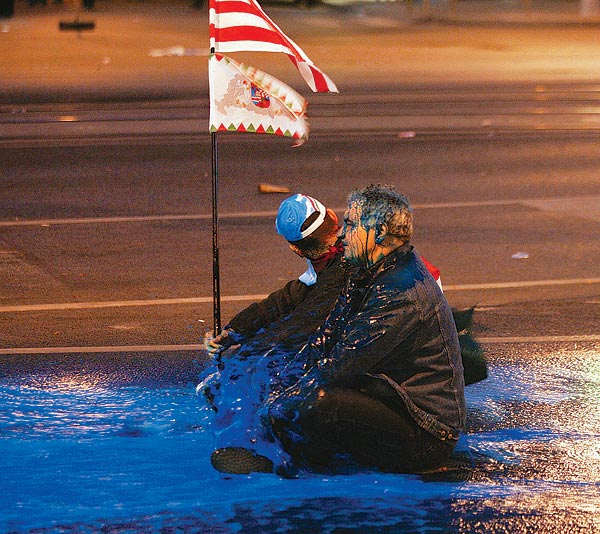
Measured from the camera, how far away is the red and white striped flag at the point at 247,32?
630 cm

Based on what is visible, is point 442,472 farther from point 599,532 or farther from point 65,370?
point 65,370

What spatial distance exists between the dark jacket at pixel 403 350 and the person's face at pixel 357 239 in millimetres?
58

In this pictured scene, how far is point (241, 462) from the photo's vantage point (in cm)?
506

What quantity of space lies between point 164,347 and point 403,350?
2635 millimetres

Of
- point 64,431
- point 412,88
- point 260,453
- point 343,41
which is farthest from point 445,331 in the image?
point 343,41

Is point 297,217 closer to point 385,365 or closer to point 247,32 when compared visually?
point 385,365

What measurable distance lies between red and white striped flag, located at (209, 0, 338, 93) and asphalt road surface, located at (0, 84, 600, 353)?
1.84 metres

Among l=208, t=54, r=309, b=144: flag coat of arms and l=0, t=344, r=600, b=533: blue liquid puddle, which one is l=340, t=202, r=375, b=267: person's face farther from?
l=208, t=54, r=309, b=144: flag coat of arms

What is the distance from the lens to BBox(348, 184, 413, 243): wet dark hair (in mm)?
4797

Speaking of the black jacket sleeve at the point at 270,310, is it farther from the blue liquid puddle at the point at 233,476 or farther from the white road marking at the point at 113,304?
the white road marking at the point at 113,304

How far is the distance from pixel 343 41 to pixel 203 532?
28.9m

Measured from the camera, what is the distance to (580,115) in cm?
1825

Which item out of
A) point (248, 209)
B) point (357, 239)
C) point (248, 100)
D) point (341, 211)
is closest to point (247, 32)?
point (248, 100)

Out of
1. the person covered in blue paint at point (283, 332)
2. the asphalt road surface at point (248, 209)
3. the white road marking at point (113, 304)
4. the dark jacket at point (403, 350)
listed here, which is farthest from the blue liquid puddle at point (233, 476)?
the white road marking at point (113, 304)
